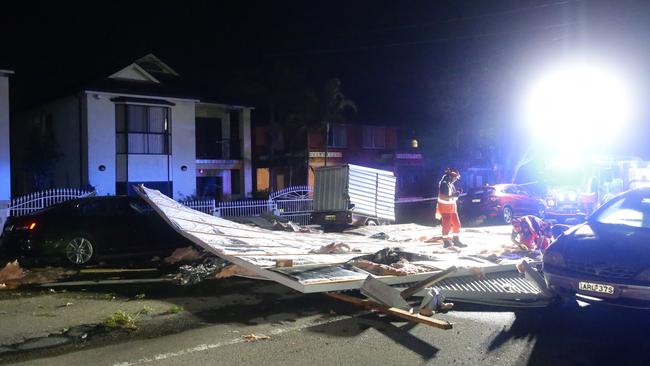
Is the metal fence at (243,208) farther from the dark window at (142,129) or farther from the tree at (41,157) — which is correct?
the tree at (41,157)

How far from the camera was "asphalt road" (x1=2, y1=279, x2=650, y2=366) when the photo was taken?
193 inches

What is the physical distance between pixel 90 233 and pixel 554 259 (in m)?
7.96

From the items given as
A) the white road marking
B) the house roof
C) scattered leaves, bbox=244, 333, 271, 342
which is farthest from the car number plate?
the house roof

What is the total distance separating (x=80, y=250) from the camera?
32.3 feet

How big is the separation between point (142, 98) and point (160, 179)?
3.54m

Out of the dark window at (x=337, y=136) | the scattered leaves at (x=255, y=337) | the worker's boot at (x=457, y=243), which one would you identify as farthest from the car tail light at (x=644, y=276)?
the dark window at (x=337, y=136)

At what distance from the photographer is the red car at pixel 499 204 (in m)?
20.1

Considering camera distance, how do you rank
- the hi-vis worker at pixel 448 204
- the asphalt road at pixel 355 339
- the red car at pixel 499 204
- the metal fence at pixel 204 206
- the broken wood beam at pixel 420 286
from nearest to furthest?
the asphalt road at pixel 355 339 < the broken wood beam at pixel 420 286 < the hi-vis worker at pixel 448 204 < the metal fence at pixel 204 206 < the red car at pixel 499 204

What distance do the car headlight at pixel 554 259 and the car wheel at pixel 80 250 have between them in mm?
7821

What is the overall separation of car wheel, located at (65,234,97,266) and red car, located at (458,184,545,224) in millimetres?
14316

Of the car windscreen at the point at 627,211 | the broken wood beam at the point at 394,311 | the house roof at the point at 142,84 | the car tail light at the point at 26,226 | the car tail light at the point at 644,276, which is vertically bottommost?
the broken wood beam at the point at 394,311

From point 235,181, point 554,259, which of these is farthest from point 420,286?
point 235,181

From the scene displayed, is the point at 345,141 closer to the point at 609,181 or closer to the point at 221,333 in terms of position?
the point at 609,181

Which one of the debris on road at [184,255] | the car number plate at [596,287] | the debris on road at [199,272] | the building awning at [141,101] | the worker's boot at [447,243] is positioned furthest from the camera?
the building awning at [141,101]
